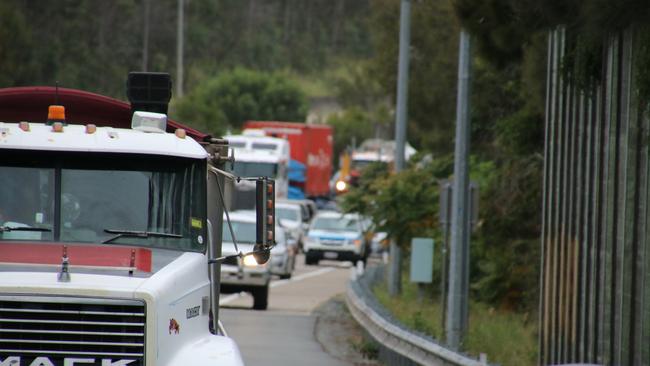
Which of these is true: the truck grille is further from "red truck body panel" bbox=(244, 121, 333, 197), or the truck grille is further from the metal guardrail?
"red truck body panel" bbox=(244, 121, 333, 197)

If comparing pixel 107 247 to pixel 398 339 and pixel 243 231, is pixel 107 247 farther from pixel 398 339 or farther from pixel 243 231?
pixel 243 231

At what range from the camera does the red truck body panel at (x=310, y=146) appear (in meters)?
70.8

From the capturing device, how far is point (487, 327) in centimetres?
2530

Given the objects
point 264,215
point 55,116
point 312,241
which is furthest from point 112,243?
point 312,241

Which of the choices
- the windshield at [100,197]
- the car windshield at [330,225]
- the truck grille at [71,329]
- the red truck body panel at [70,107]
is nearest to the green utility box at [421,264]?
the red truck body panel at [70,107]

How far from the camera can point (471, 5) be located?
19.8 meters

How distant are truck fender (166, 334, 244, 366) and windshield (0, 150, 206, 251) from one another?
701 millimetres

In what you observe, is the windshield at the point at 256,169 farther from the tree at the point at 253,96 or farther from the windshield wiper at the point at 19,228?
the windshield wiper at the point at 19,228

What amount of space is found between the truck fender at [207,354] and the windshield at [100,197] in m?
0.70

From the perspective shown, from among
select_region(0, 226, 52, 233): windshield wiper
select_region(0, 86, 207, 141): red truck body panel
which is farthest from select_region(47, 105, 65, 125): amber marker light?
select_region(0, 86, 207, 141): red truck body panel

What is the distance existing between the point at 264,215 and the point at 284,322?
60.5 feet

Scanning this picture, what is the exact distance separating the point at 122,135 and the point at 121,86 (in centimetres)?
8044

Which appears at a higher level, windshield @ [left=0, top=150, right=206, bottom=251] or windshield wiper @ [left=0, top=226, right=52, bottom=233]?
windshield @ [left=0, top=150, right=206, bottom=251]

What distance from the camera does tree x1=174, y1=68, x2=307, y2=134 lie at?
338ft
